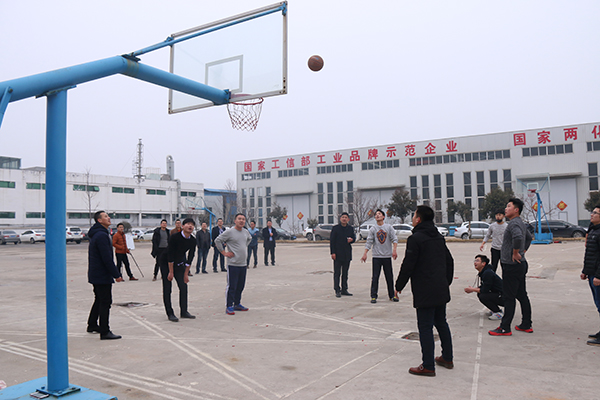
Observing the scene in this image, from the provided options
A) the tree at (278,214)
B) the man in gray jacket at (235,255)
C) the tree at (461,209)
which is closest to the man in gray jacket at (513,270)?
the man in gray jacket at (235,255)

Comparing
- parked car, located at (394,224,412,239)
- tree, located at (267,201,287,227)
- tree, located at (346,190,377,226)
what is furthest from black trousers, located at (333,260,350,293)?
tree, located at (267,201,287,227)

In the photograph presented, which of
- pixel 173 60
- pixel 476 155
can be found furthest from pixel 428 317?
pixel 476 155

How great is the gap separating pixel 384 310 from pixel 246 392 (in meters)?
4.60

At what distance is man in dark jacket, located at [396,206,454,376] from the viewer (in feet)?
15.9

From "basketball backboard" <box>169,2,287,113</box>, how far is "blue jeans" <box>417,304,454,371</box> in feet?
12.5

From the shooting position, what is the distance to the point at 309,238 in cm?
4884

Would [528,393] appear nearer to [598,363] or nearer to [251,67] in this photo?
[598,363]

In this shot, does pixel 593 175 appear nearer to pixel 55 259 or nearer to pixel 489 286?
pixel 489 286

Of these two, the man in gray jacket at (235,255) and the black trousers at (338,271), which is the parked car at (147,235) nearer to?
the black trousers at (338,271)

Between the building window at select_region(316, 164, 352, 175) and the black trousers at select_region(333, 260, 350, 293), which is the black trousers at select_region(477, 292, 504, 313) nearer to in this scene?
the black trousers at select_region(333, 260, 350, 293)

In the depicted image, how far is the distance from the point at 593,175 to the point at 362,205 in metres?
26.5

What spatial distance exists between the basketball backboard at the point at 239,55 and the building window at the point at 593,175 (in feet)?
179

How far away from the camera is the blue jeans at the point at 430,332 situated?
4.79 m

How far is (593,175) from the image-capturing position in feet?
166
